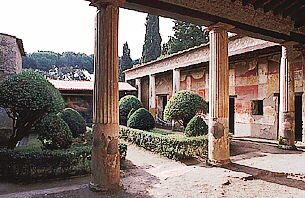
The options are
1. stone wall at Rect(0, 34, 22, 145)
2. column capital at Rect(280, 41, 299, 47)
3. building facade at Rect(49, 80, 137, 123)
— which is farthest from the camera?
building facade at Rect(49, 80, 137, 123)

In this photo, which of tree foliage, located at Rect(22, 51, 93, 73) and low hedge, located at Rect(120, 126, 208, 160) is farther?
tree foliage, located at Rect(22, 51, 93, 73)

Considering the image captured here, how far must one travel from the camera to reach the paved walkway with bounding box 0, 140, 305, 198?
5055mm

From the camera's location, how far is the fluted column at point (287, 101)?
9422 mm

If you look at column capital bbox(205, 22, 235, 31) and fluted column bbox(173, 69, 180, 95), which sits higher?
column capital bbox(205, 22, 235, 31)

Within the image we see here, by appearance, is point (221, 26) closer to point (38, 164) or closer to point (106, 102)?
point (106, 102)

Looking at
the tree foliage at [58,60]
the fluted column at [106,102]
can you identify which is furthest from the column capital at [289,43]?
the tree foliage at [58,60]

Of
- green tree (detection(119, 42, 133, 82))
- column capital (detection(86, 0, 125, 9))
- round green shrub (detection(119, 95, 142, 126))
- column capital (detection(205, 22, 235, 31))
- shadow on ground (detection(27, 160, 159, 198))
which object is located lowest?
shadow on ground (detection(27, 160, 159, 198))

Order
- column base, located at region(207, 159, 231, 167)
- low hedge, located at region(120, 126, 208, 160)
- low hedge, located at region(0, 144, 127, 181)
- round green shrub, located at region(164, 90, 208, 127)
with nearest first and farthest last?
low hedge, located at region(0, 144, 127, 181) → column base, located at region(207, 159, 231, 167) → low hedge, located at region(120, 126, 208, 160) → round green shrub, located at region(164, 90, 208, 127)

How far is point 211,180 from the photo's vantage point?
5.83 metres

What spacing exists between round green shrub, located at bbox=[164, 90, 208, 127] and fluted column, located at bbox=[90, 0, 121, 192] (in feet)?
18.2

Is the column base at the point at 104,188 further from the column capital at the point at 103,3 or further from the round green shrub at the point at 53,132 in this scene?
the column capital at the point at 103,3

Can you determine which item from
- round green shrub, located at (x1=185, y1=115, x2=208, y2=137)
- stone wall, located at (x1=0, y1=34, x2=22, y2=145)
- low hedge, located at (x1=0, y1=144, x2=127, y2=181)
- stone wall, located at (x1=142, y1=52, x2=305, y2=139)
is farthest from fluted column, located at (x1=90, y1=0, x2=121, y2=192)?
stone wall, located at (x1=142, y1=52, x2=305, y2=139)

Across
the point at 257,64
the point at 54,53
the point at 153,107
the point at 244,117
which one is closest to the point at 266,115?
the point at 244,117

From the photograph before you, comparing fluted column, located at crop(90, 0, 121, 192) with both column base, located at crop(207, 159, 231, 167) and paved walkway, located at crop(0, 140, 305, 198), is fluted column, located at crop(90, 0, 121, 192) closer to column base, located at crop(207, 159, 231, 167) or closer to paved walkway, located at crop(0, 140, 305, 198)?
paved walkway, located at crop(0, 140, 305, 198)
